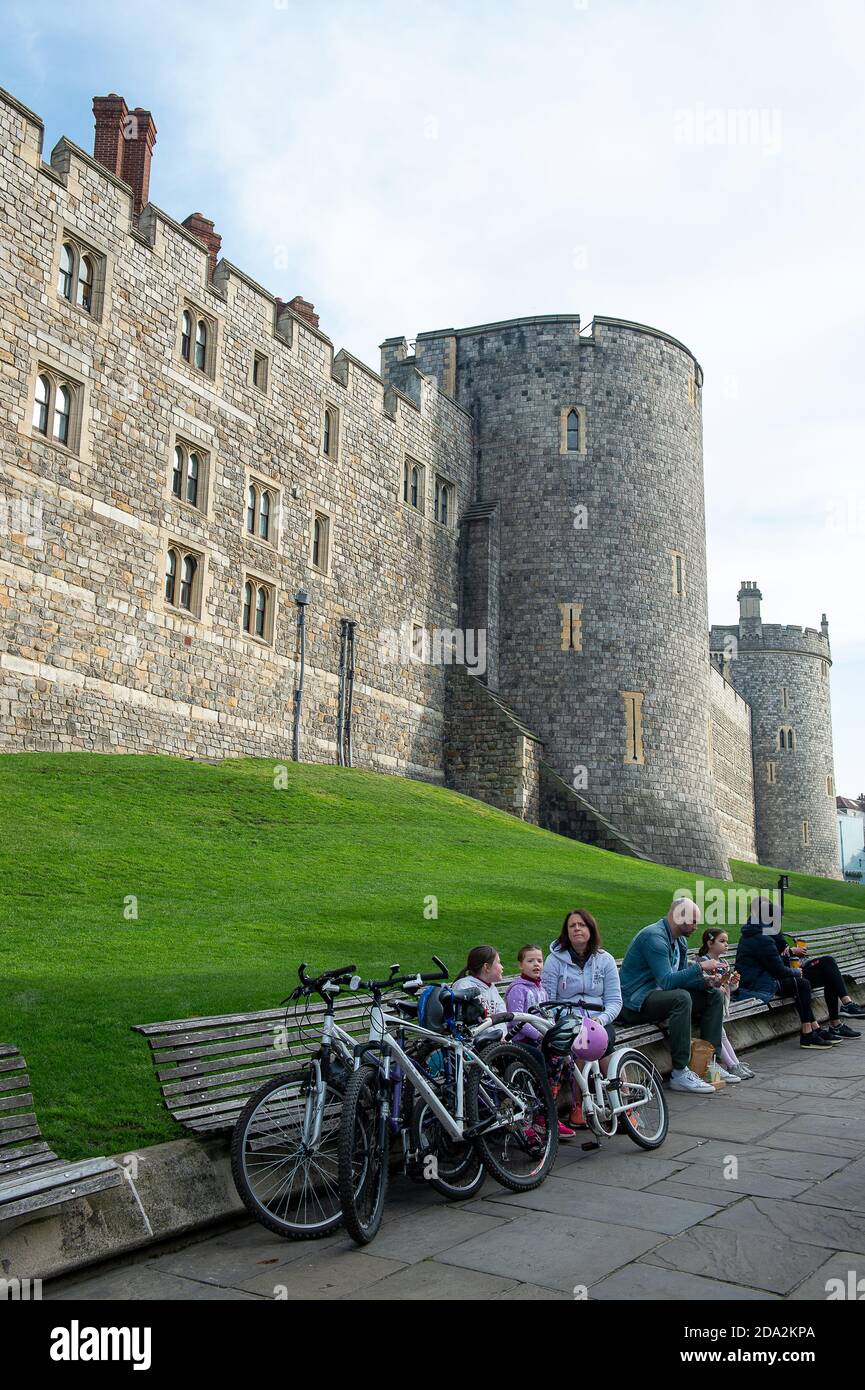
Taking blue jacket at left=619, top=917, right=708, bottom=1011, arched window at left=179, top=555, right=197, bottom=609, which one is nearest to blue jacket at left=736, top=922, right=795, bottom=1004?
blue jacket at left=619, top=917, right=708, bottom=1011

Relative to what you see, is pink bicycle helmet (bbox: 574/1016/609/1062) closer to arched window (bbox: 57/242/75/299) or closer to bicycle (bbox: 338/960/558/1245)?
bicycle (bbox: 338/960/558/1245)

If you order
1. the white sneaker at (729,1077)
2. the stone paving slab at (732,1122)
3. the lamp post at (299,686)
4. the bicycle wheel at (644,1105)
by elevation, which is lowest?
the stone paving slab at (732,1122)

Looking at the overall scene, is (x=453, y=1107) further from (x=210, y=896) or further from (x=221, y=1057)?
(x=210, y=896)

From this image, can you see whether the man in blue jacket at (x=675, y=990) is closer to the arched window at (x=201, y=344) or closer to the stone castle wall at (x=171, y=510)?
the stone castle wall at (x=171, y=510)

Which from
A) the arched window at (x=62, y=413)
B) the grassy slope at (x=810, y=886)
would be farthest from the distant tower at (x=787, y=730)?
the arched window at (x=62, y=413)

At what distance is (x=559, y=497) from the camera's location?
3253cm

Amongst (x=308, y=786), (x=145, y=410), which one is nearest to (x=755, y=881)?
(x=308, y=786)

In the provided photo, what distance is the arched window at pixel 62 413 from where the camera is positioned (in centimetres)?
1938

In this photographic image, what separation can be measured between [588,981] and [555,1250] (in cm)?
281

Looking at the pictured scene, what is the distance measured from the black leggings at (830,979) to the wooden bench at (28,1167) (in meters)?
8.47

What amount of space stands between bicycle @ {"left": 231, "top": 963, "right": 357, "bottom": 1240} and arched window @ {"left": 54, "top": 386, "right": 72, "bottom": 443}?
15.9 meters

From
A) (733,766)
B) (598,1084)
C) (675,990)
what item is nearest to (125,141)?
(675,990)

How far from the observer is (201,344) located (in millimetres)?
23312
